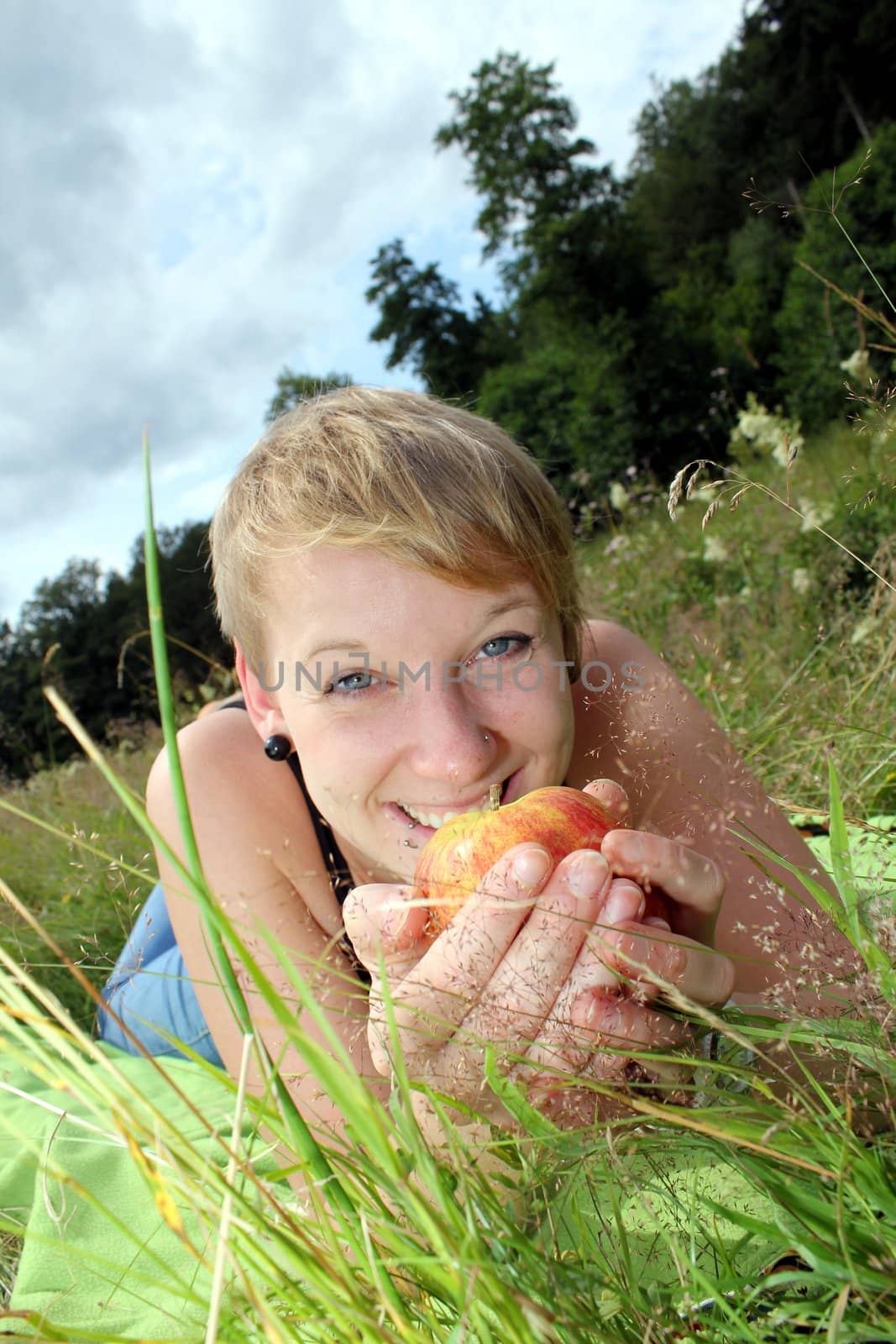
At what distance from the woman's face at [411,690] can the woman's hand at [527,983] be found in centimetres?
56

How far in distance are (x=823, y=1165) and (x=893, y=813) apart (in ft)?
6.80

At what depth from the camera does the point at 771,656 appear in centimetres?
365

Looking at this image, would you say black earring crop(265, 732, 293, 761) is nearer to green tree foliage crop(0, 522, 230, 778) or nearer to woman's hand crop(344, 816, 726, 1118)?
woman's hand crop(344, 816, 726, 1118)

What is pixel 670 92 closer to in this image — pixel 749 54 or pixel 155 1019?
pixel 749 54

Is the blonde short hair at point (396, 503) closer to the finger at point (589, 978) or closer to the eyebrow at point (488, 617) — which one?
the eyebrow at point (488, 617)

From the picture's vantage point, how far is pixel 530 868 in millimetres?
961

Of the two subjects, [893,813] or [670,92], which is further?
[670,92]

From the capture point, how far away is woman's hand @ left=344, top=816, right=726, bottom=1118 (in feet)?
3.05

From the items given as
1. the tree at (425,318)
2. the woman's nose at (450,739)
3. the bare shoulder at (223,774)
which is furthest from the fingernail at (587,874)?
the tree at (425,318)

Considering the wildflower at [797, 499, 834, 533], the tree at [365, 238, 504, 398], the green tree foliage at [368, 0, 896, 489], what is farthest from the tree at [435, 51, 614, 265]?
the wildflower at [797, 499, 834, 533]

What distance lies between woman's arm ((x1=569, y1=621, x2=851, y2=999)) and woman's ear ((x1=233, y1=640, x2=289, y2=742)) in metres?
0.74

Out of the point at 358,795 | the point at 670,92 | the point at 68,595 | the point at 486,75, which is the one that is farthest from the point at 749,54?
the point at 358,795

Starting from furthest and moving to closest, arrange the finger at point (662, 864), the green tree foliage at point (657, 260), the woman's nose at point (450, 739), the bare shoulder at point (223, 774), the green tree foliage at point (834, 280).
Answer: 1. the green tree foliage at point (657, 260)
2. the green tree foliage at point (834, 280)
3. the bare shoulder at point (223, 774)
4. the woman's nose at point (450, 739)
5. the finger at point (662, 864)

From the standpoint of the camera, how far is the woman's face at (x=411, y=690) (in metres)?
1.63
